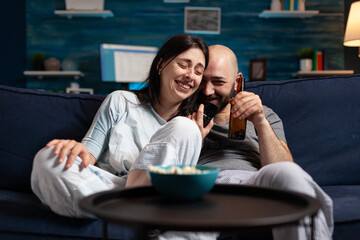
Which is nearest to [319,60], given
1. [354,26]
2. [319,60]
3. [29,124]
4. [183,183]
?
[319,60]

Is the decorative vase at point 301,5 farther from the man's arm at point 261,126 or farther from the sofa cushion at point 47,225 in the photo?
the sofa cushion at point 47,225

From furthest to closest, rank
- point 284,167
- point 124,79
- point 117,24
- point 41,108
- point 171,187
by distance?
point 117,24
point 124,79
point 41,108
point 284,167
point 171,187

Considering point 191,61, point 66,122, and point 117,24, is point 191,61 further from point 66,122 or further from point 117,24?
point 117,24

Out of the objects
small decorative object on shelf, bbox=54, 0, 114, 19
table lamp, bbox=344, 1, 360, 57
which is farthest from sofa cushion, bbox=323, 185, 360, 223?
small decorative object on shelf, bbox=54, 0, 114, 19

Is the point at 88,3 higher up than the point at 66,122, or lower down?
higher up

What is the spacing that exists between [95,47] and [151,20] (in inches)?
28.3

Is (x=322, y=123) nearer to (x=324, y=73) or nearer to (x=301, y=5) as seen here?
(x=324, y=73)

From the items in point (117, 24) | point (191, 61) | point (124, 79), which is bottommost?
point (124, 79)

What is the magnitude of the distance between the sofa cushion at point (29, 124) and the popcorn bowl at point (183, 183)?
3.01 ft

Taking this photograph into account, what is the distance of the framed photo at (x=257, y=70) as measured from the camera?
4219mm

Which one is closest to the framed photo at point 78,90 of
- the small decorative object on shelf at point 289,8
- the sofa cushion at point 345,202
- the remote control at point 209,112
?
the small decorative object on shelf at point 289,8

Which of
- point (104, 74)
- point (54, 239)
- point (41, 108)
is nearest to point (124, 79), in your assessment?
point (104, 74)

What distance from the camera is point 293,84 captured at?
1.77 metres

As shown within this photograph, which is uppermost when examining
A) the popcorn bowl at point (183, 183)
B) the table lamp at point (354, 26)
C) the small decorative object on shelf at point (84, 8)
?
the small decorative object on shelf at point (84, 8)
